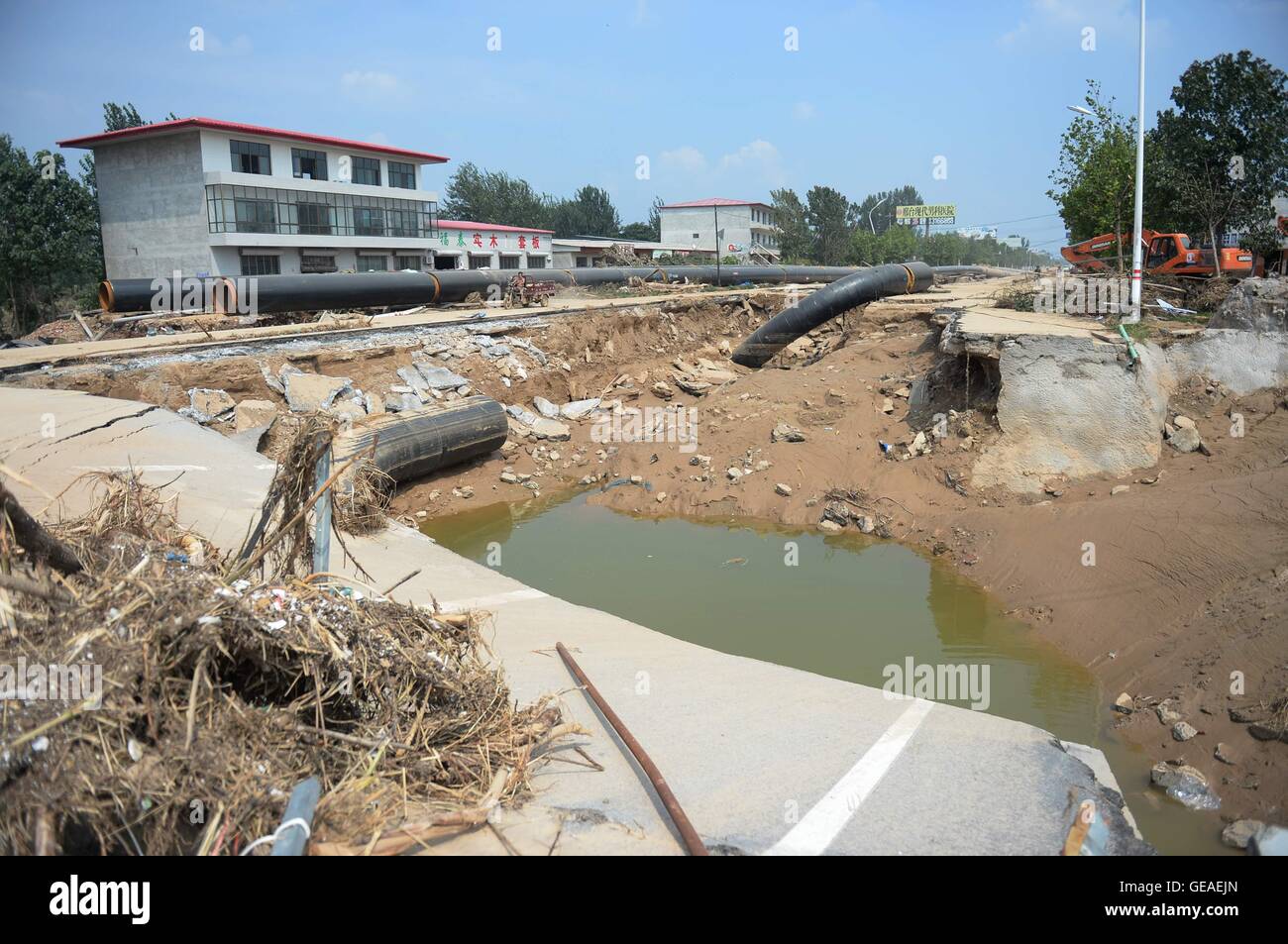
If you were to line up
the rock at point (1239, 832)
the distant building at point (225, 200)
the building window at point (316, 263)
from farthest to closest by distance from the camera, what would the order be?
the building window at point (316, 263)
the distant building at point (225, 200)
the rock at point (1239, 832)

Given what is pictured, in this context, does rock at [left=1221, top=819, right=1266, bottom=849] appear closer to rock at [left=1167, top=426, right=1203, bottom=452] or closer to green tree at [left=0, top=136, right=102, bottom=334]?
rock at [left=1167, top=426, right=1203, bottom=452]

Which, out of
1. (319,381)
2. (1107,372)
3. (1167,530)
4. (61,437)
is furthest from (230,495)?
(1107,372)

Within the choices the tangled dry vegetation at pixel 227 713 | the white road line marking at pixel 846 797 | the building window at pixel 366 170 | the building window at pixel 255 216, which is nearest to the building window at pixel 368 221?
the building window at pixel 366 170

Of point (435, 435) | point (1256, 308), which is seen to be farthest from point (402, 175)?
point (1256, 308)

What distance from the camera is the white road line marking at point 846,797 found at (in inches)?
132

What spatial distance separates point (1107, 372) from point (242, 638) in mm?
9704

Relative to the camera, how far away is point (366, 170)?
117ft

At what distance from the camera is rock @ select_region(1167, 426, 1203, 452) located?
9.51 meters

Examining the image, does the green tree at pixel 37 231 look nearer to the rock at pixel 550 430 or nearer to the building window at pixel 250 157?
the building window at pixel 250 157

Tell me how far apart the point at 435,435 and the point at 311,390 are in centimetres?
208

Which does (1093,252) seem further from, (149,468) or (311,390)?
(149,468)

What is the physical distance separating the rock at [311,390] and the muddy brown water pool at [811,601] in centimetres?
258

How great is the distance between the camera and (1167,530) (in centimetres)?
784

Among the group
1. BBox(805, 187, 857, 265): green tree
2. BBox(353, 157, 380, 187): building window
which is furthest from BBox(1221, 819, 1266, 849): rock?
BBox(805, 187, 857, 265): green tree
